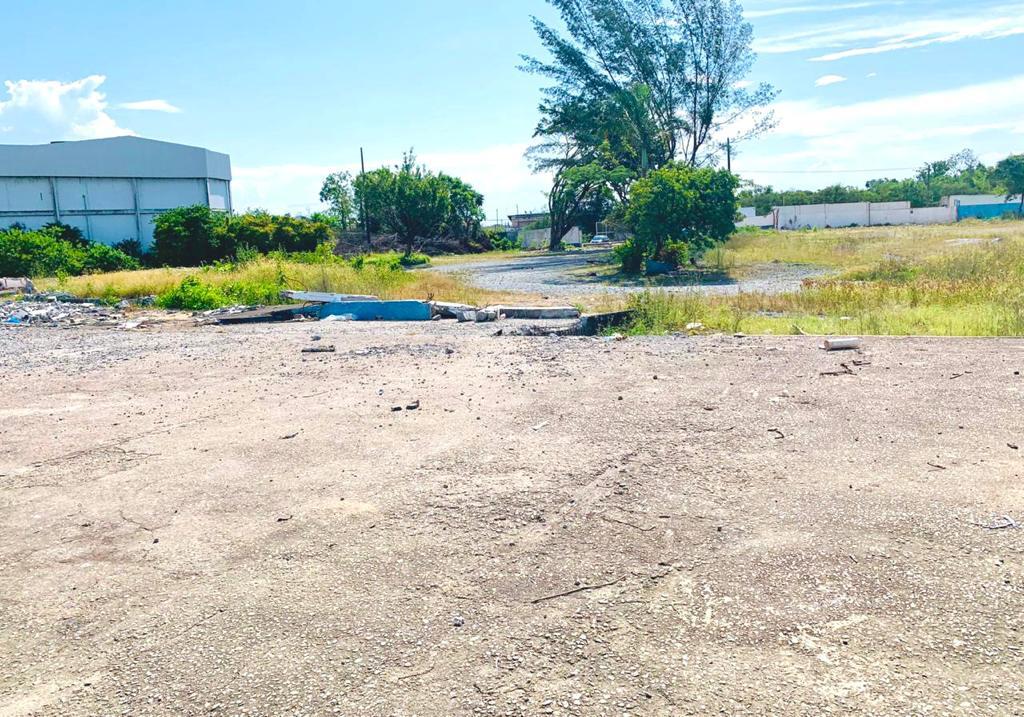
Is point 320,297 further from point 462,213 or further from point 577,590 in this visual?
point 462,213

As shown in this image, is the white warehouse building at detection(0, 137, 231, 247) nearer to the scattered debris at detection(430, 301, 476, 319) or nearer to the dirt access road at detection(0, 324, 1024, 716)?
the scattered debris at detection(430, 301, 476, 319)

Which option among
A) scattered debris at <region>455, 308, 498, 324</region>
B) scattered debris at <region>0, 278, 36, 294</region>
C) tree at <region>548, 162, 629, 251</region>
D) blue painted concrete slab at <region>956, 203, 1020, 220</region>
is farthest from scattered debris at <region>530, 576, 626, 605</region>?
blue painted concrete slab at <region>956, 203, 1020, 220</region>

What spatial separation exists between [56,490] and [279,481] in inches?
53.5

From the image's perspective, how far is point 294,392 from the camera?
721cm

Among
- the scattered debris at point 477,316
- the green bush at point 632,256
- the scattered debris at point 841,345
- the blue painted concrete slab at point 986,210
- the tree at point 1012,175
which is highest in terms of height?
the tree at point 1012,175

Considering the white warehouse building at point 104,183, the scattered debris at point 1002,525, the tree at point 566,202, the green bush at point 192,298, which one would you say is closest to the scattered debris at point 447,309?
the green bush at point 192,298

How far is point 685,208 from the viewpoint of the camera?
68.3ft

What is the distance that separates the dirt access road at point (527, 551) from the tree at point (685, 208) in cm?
1468

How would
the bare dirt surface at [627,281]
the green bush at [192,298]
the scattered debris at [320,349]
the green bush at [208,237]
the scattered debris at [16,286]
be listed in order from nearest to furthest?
1. the scattered debris at [320,349]
2. the green bush at [192,298]
3. the bare dirt surface at [627,281]
4. the scattered debris at [16,286]
5. the green bush at [208,237]

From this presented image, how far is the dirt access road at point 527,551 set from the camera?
257 cm

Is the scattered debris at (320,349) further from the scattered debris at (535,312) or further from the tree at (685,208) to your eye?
the tree at (685,208)

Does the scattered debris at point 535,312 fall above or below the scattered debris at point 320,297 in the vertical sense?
below

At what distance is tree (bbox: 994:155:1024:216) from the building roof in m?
60.4

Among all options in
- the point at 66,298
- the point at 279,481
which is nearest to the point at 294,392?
the point at 279,481
